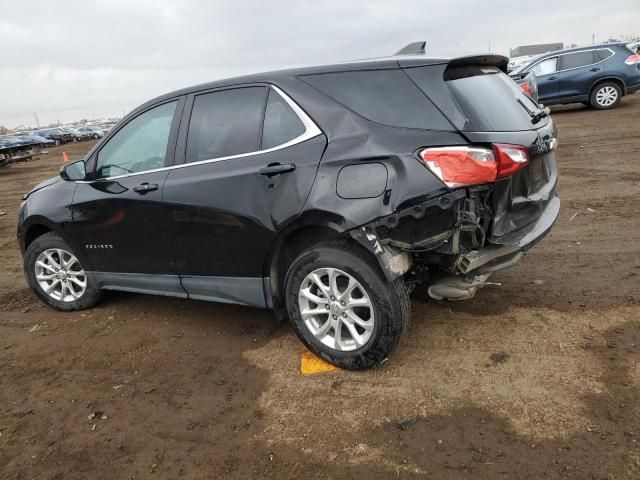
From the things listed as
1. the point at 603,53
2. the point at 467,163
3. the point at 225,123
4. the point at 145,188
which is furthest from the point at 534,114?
the point at 603,53

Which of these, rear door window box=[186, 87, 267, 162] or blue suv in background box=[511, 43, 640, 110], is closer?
rear door window box=[186, 87, 267, 162]

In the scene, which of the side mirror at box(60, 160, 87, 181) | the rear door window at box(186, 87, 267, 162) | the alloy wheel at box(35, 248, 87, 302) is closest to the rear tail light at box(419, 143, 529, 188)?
the rear door window at box(186, 87, 267, 162)

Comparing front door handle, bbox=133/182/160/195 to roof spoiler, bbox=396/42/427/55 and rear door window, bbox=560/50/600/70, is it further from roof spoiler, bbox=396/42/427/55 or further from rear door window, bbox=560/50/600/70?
rear door window, bbox=560/50/600/70

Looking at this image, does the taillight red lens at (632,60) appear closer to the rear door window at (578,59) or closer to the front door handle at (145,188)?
the rear door window at (578,59)

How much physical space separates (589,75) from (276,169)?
46.4 feet

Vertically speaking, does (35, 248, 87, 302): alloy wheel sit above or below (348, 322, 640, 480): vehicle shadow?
above

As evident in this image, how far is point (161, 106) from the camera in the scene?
3906 mm

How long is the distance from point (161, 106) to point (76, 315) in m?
2.12

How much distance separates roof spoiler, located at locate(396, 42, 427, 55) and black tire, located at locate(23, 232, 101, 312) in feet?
10.6

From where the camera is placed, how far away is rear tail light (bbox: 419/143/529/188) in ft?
9.00

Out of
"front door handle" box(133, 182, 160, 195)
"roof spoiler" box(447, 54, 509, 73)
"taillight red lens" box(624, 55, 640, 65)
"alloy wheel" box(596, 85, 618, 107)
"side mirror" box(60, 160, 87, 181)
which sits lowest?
"alloy wheel" box(596, 85, 618, 107)

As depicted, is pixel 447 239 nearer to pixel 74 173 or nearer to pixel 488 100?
pixel 488 100

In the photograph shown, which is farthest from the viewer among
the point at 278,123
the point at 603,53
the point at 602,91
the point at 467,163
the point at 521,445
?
the point at 602,91

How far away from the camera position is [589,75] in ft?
46.6
